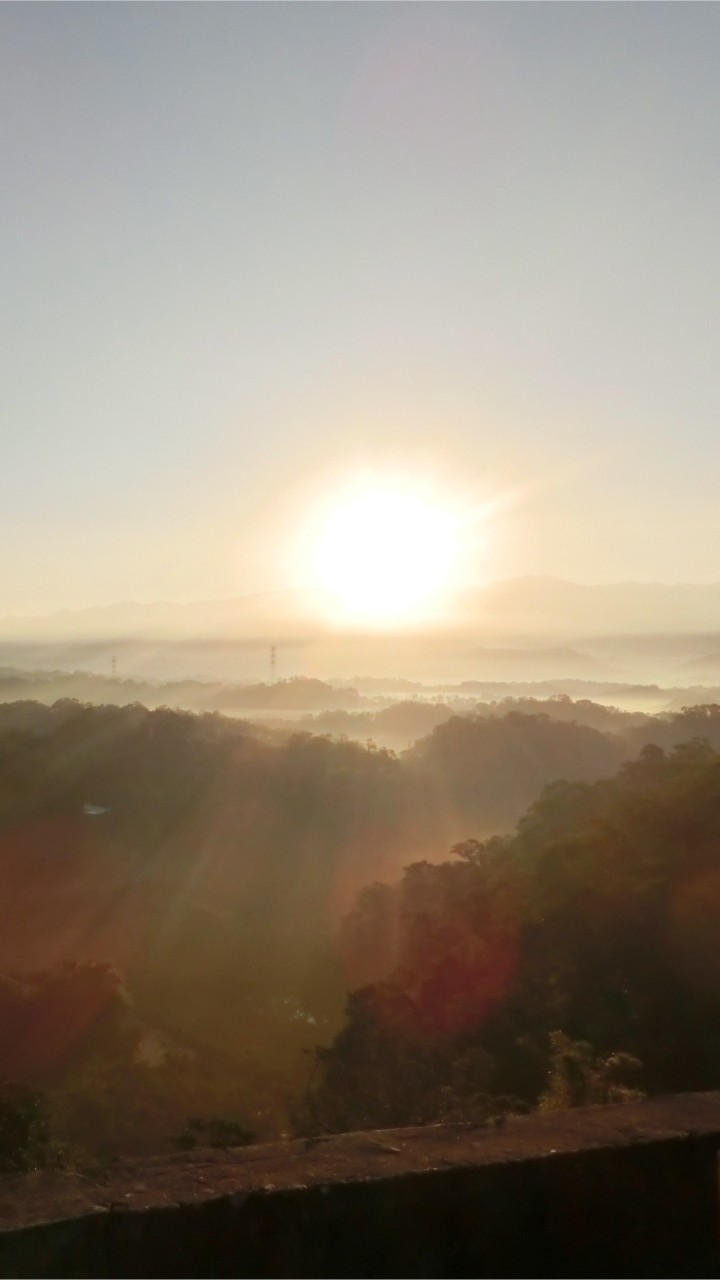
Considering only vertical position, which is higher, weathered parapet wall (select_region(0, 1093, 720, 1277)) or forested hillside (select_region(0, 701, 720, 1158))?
weathered parapet wall (select_region(0, 1093, 720, 1277))

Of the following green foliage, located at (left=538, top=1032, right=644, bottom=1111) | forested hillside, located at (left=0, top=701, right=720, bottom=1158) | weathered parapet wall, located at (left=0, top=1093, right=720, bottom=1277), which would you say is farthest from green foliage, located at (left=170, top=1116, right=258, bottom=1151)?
weathered parapet wall, located at (left=0, top=1093, right=720, bottom=1277)

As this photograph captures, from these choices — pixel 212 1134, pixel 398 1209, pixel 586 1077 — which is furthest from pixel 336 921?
pixel 398 1209

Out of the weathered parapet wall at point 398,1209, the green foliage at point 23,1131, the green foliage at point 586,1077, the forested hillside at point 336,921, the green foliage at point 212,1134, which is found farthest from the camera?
the forested hillside at point 336,921

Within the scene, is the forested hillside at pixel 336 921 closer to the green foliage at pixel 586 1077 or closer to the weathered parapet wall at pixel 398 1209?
the green foliage at pixel 586 1077

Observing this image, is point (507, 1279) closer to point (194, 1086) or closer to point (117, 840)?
point (194, 1086)

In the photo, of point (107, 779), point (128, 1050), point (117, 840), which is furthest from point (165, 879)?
point (128, 1050)

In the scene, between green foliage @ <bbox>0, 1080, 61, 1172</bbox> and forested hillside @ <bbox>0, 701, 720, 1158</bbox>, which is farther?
forested hillside @ <bbox>0, 701, 720, 1158</bbox>

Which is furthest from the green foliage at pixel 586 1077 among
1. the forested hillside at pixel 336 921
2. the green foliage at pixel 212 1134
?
the green foliage at pixel 212 1134

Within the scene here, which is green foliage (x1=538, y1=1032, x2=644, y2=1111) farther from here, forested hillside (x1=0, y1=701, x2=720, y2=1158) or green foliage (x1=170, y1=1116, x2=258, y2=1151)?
green foliage (x1=170, y1=1116, x2=258, y2=1151)

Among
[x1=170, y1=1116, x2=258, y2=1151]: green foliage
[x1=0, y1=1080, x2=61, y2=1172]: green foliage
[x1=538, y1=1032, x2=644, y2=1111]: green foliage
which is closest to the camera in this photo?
[x1=538, y1=1032, x2=644, y2=1111]: green foliage

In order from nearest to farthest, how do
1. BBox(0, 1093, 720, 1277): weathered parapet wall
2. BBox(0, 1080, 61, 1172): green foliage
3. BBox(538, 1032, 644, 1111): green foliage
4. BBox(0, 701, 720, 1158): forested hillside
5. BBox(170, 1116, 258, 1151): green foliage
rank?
BBox(0, 1093, 720, 1277): weathered parapet wall, BBox(538, 1032, 644, 1111): green foliage, BBox(170, 1116, 258, 1151): green foliage, BBox(0, 1080, 61, 1172): green foliage, BBox(0, 701, 720, 1158): forested hillside
